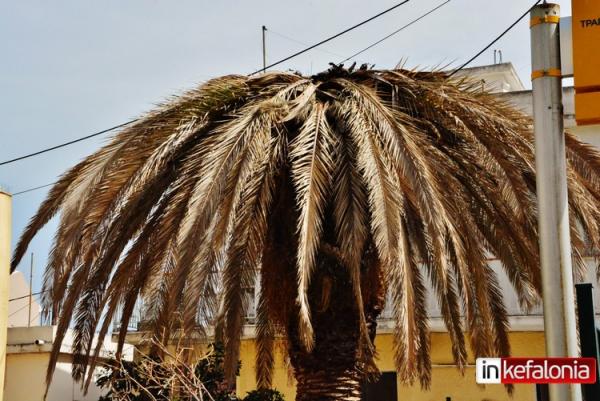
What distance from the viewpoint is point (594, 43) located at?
5254 millimetres

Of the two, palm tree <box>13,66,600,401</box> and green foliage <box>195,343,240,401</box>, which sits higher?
palm tree <box>13,66,600,401</box>

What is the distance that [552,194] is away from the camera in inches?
203

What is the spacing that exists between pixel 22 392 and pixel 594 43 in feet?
52.6

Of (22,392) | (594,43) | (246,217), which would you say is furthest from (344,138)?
(22,392)

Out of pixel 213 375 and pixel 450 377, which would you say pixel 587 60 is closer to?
pixel 213 375

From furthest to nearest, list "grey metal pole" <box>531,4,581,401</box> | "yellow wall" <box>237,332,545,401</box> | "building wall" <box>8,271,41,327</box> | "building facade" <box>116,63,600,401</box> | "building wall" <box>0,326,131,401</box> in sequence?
1. "building wall" <box>8,271,41,327</box>
2. "building wall" <box>0,326,131,401</box>
3. "yellow wall" <box>237,332,545,401</box>
4. "building facade" <box>116,63,600,401</box>
5. "grey metal pole" <box>531,4,581,401</box>

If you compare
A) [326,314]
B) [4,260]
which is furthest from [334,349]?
[4,260]

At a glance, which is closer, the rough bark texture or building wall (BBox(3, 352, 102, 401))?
the rough bark texture

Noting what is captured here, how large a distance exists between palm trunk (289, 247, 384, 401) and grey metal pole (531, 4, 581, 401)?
471 centimetres

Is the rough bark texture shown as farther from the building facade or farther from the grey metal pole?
the building facade

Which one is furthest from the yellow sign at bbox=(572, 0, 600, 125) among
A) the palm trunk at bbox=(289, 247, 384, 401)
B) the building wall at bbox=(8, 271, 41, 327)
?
the building wall at bbox=(8, 271, 41, 327)

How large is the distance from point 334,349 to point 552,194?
5.08 metres

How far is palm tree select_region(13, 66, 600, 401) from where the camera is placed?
8.89m

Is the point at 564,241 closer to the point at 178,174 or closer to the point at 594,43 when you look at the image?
the point at 594,43
